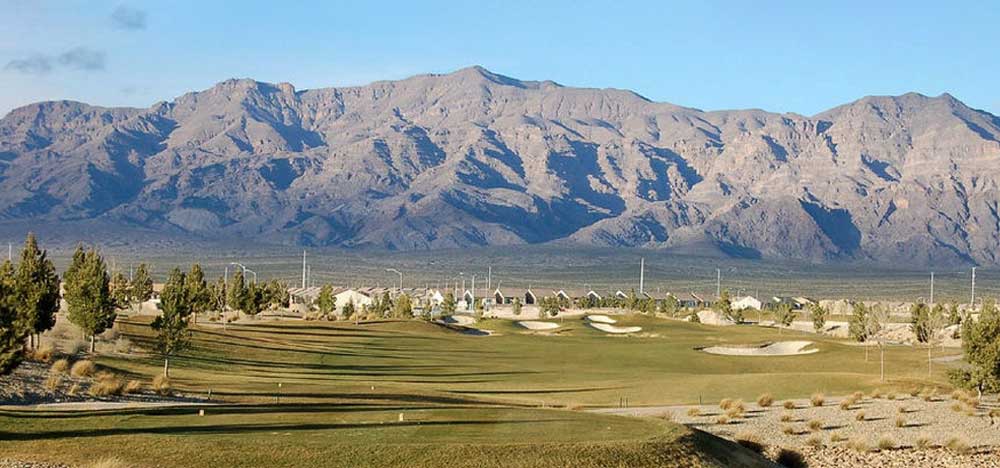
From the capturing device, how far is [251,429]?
28.4 m

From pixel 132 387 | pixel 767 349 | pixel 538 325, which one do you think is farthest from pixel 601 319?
pixel 132 387

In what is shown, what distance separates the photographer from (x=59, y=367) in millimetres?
39156

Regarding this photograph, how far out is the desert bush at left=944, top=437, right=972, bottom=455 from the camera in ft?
121

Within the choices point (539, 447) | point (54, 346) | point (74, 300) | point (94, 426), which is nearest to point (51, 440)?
point (94, 426)

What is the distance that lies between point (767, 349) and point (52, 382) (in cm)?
6252

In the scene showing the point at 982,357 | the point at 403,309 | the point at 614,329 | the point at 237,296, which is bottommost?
the point at 614,329

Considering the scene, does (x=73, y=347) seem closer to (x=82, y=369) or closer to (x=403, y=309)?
(x=82, y=369)

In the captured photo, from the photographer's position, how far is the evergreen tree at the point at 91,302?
180 ft

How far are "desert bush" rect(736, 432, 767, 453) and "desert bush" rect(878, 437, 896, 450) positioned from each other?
3553mm

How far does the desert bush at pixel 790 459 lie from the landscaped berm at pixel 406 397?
92.3 inches

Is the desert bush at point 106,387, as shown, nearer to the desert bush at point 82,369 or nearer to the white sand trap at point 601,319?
the desert bush at point 82,369

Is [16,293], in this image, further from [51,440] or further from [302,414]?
[51,440]

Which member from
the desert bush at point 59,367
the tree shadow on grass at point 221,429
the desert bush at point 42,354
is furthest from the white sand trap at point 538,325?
the tree shadow on grass at point 221,429

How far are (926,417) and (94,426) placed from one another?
1087 inches
